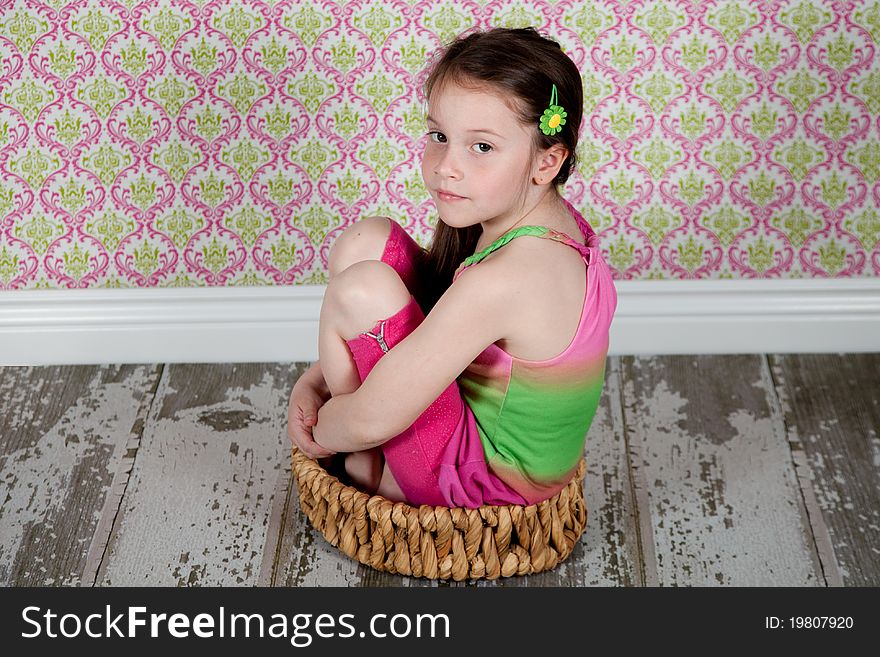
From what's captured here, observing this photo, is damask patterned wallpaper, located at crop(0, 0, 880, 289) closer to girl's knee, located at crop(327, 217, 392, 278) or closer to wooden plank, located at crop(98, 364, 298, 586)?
wooden plank, located at crop(98, 364, 298, 586)

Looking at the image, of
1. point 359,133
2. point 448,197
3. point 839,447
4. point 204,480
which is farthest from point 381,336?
point 839,447

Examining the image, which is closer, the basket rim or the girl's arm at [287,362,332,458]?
the basket rim

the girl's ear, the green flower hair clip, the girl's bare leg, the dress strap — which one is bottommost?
the girl's bare leg

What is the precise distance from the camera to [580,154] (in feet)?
6.70

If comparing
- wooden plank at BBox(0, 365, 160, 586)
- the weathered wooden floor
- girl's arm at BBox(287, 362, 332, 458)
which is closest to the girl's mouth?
girl's arm at BBox(287, 362, 332, 458)

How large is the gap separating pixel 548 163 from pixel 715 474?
65 centimetres

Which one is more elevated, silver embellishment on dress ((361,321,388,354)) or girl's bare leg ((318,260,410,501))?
girl's bare leg ((318,260,410,501))

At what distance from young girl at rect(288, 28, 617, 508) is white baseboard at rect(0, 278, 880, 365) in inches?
21.4

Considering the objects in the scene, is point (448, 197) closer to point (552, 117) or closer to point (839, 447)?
point (552, 117)

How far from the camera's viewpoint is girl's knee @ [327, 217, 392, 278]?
165 centimetres

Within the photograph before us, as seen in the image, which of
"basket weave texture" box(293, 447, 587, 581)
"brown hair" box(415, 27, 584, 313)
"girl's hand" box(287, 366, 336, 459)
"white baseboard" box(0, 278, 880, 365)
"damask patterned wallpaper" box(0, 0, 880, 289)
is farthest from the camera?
"white baseboard" box(0, 278, 880, 365)

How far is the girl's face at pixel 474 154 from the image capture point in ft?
4.64

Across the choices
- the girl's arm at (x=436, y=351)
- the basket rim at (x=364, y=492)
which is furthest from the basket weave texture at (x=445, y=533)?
the girl's arm at (x=436, y=351)

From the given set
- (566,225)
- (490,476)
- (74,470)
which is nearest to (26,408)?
(74,470)
